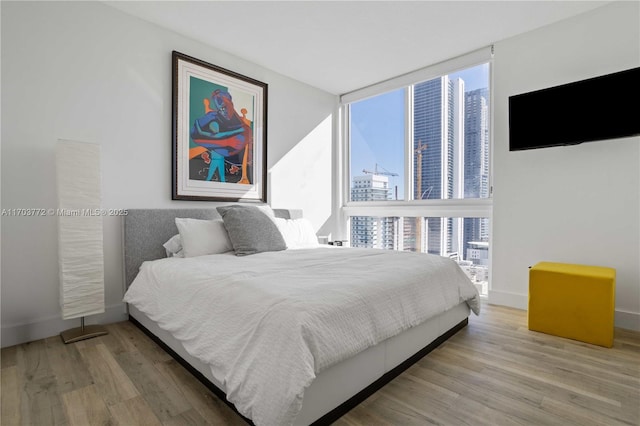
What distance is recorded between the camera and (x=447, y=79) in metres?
3.82

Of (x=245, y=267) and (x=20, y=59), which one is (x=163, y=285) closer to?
(x=245, y=267)

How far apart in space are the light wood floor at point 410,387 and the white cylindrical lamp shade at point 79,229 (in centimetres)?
32

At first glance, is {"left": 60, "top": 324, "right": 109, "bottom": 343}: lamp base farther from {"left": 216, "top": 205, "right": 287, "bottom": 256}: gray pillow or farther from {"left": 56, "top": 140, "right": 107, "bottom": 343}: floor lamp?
{"left": 216, "top": 205, "right": 287, "bottom": 256}: gray pillow

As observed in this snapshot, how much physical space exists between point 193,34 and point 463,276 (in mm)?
3291

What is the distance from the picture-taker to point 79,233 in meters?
→ 2.33

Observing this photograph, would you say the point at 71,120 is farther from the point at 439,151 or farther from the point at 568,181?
the point at 568,181

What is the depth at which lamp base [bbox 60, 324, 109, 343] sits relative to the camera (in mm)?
2299

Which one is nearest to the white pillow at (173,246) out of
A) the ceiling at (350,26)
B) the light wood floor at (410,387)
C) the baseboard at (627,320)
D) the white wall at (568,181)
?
the light wood floor at (410,387)

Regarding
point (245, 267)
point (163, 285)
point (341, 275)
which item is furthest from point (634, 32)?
point (163, 285)

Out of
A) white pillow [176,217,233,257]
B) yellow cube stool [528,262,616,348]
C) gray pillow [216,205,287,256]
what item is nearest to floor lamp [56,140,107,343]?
white pillow [176,217,233,257]

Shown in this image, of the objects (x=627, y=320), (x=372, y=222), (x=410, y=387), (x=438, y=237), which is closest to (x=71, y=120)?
(x=410, y=387)

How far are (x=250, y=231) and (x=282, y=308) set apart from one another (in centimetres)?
146

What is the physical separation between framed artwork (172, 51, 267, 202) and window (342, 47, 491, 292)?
1.61 meters

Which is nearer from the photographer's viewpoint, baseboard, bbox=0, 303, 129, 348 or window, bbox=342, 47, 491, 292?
baseboard, bbox=0, 303, 129, 348
